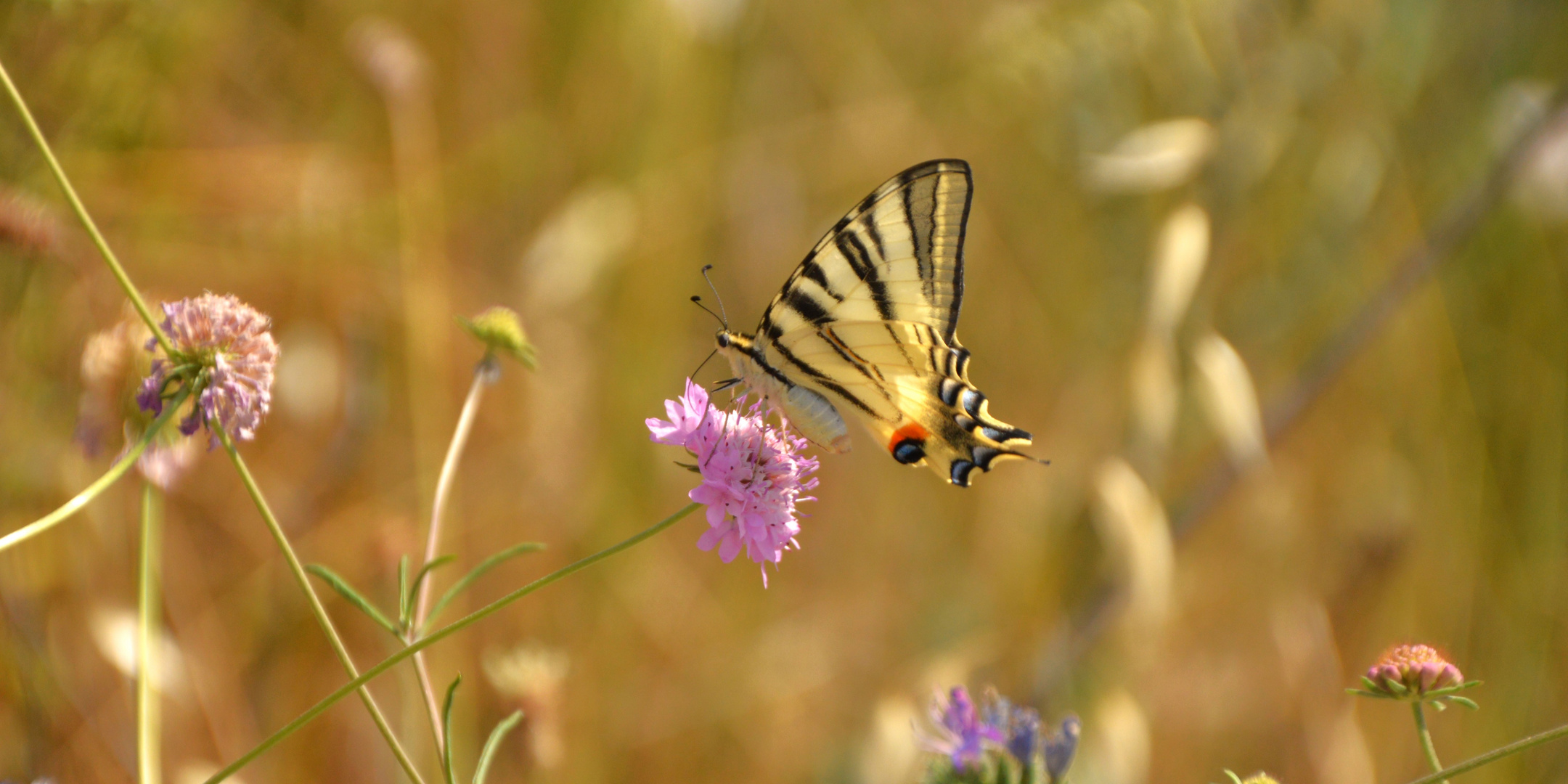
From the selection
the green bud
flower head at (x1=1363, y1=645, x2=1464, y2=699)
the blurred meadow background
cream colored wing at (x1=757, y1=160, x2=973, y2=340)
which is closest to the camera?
flower head at (x1=1363, y1=645, x2=1464, y2=699)

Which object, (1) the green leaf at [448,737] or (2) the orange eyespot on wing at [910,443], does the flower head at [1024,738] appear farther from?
(1) the green leaf at [448,737]

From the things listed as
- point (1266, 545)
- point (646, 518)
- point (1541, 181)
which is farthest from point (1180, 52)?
point (646, 518)

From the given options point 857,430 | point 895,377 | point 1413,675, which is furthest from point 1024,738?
point 857,430

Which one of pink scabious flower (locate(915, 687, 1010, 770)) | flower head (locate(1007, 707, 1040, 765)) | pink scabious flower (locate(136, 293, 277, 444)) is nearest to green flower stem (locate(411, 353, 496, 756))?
pink scabious flower (locate(136, 293, 277, 444))

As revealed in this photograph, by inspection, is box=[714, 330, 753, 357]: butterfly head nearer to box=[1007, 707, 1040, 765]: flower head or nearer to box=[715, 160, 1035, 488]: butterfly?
box=[715, 160, 1035, 488]: butterfly

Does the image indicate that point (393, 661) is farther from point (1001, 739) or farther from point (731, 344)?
point (731, 344)
